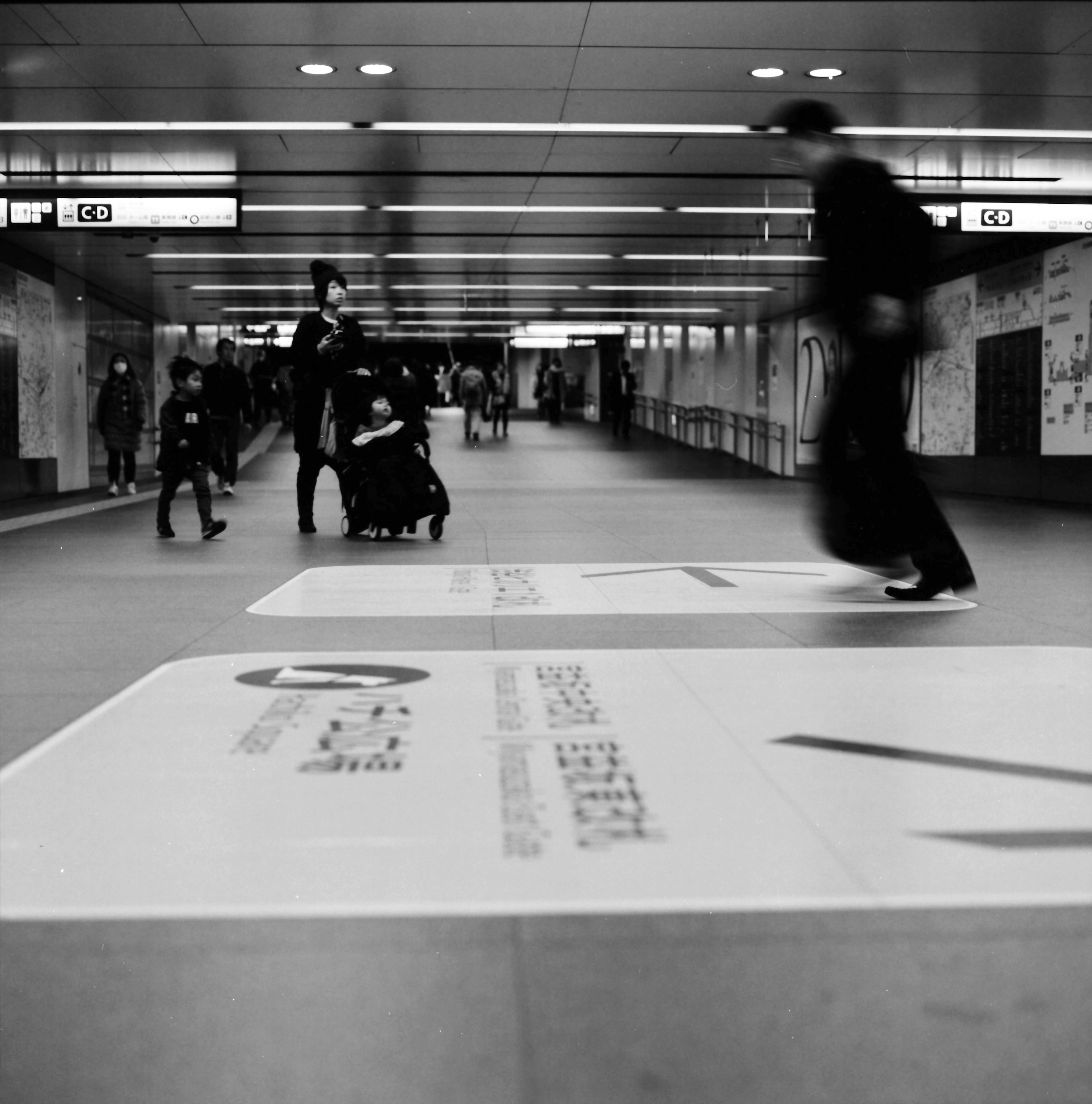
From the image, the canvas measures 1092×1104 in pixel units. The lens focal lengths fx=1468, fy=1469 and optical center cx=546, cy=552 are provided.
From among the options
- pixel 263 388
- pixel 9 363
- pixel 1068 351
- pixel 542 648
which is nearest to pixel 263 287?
pixel 263 388

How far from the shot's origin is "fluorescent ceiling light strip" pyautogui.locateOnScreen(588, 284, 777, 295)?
25703 mm

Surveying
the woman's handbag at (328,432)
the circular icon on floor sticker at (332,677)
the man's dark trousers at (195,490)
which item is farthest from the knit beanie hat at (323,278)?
the circular icon on floor sticker at (332,677)

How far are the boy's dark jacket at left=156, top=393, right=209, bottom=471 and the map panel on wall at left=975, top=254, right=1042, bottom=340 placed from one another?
1154 centimetres

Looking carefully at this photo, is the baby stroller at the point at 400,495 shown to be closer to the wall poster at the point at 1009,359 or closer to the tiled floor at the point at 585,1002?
the tiled floor at the point at 585,1002

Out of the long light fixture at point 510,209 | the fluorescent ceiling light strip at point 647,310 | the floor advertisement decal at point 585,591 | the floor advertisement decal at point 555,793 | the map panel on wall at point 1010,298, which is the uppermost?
the long light fixture at point 510,209

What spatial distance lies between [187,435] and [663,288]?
707 inches

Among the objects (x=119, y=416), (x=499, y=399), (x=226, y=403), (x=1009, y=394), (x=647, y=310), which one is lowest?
(x=119, y=416)

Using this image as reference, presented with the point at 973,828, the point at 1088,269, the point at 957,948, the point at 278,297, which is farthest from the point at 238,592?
the point at 278,297

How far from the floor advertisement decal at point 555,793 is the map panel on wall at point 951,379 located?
16397 mm

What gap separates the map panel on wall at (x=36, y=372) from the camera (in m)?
20.3

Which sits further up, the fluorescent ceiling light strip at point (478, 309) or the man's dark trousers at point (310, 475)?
the fluorescent ceiling light strip at point (478, 309)

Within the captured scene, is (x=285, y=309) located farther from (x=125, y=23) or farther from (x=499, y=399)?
(x=125, y=23)

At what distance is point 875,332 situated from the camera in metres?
6.37

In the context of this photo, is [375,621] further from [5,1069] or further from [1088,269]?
[1088,269]
